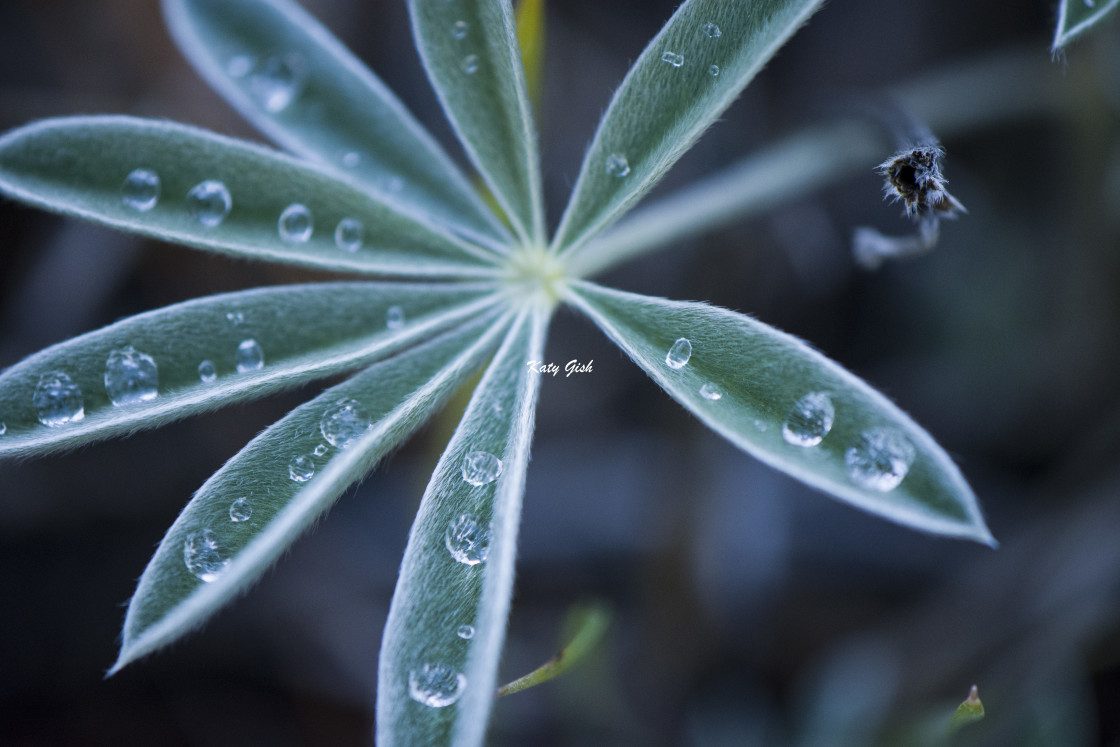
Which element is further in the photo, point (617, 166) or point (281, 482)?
point (617, 166)

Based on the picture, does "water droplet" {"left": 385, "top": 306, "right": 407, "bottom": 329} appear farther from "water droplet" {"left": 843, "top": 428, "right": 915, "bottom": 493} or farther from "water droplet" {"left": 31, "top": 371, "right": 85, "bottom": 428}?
"water droplet" {"left": 843, "top": 428, "right": 915, "bottom": 493}

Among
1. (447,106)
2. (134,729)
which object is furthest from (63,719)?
(447,106)

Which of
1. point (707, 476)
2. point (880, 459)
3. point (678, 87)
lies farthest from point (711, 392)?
point (707, 476)

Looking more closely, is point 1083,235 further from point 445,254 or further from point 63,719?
point 63,719

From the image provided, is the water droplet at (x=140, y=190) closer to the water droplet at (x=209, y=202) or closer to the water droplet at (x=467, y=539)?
the water droplet at (x=209, y=202)

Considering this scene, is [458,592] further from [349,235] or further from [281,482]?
[349,235]

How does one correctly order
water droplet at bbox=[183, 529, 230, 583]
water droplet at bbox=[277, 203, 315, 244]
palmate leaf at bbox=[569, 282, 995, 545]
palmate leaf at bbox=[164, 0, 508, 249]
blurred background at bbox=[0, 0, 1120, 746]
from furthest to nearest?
blurred background at bbox=[0, 0, 1120, 746] → palmate leaf at bbox=[164, 0, 508, 249] → water droplet at bbox=[277, 203, 315, 244] → water droplet at bbox=[183, 529, 230, 583] → palmate leaf at bbox=[569, 282, 995, 545]

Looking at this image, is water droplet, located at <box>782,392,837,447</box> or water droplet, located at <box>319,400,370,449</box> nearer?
water droplet, located at <box>782,392,837,447</box>

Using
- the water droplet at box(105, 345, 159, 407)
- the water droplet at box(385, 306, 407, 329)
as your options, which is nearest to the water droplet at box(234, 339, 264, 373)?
the water droplet at box(105, 345, 159, 407)
